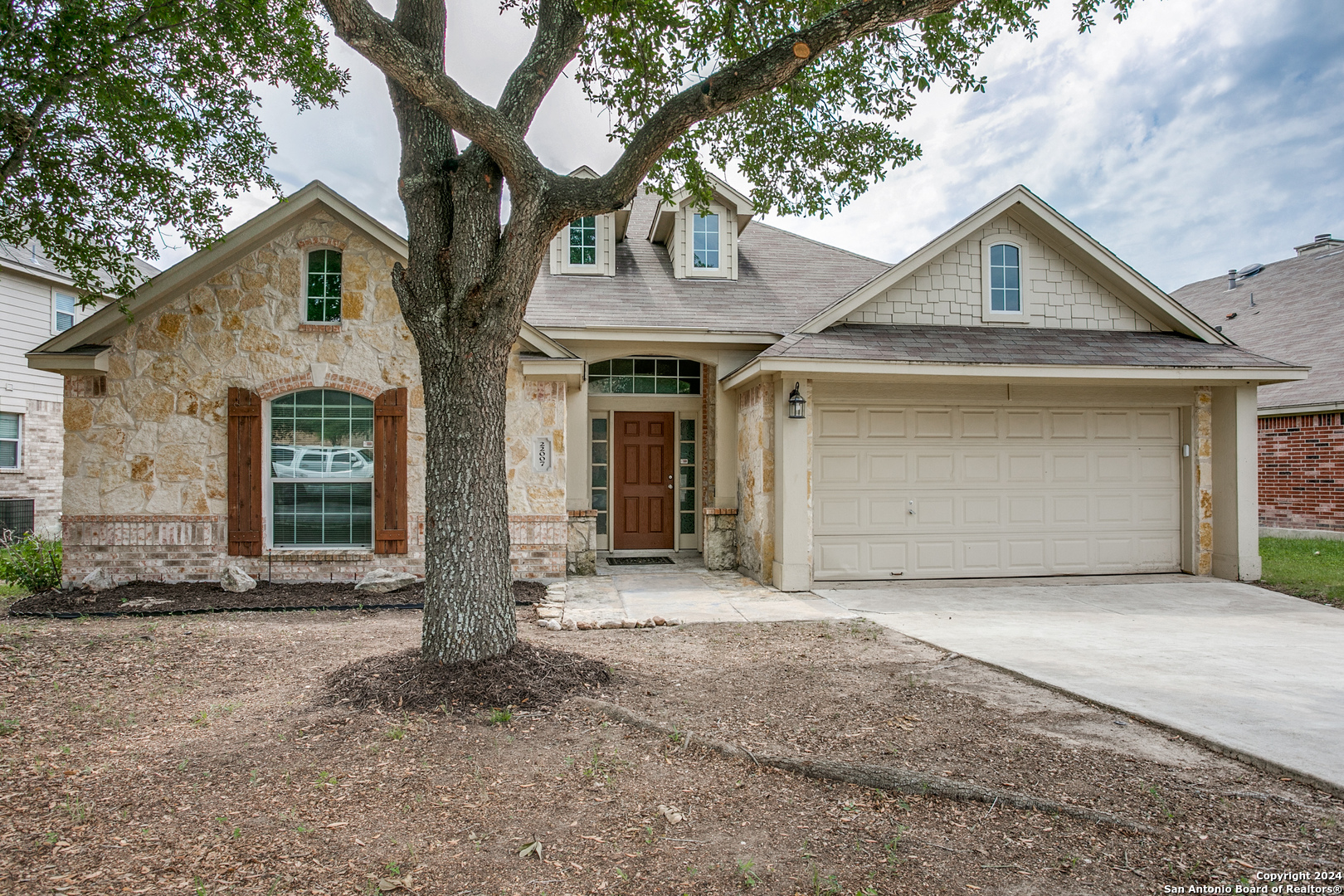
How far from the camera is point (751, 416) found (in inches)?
375

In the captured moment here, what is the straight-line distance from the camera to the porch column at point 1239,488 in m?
9.11

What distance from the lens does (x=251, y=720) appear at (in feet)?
13.5

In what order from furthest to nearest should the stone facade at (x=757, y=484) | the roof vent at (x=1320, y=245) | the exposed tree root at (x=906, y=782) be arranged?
the roof vent at (x=1320, y=245) → the stone facade at (x=757, y=484) → the exposed tree root at (x=906, y=782)

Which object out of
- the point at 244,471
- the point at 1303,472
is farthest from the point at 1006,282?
the point at 244,471

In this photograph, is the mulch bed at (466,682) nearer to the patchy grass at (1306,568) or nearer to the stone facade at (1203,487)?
the patchy grass at (1306,568)

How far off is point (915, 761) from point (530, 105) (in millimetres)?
4688

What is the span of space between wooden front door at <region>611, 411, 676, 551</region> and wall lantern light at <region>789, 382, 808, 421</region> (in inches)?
122

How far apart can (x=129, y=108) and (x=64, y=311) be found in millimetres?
11050

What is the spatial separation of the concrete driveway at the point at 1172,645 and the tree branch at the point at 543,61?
5279mm

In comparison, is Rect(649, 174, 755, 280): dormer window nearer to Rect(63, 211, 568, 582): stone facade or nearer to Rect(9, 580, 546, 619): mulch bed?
Rect(63, 211, 568, 582): stone facade

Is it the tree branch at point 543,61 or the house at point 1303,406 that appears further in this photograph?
the house at point 1303,406

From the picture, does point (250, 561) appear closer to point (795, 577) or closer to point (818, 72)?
point (795, 577)

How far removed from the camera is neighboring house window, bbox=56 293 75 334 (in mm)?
15328

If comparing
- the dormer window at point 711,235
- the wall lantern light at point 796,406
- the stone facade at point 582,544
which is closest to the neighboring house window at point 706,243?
the dormer window at point 711,235
